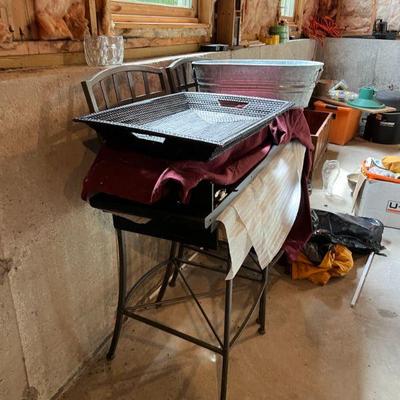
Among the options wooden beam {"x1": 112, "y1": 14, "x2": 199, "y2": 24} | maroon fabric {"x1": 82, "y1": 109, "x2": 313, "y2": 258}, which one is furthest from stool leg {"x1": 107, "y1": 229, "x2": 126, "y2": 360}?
wooden beam {"x1": 112, "y1": 14, "x2": 199, "y2": 24}

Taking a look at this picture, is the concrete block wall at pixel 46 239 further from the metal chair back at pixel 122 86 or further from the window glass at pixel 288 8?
the window glass at pixel 288 8

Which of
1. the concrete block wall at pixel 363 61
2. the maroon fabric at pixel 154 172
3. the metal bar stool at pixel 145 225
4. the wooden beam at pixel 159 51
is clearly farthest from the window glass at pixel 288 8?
the maroon fabric at pixel 154 172

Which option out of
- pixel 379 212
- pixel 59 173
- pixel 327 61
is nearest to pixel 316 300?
pixel 379 212

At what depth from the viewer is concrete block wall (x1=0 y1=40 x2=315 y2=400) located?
1.05 metres

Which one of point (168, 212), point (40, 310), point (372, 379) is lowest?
point (372, 379)

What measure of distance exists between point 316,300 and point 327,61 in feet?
15.1

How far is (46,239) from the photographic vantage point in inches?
47.1

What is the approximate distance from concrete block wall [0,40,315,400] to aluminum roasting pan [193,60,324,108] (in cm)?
57

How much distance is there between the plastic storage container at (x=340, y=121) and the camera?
417 cm

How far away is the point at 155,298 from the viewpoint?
1930 millimetres

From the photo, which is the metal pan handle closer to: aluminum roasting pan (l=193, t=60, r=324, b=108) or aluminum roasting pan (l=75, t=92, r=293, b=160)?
aluminum roasting pan (l=75, t=92, r=293, b=160)

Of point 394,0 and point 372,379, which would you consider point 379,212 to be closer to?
point 372,379

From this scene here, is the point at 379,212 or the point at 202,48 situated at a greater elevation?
the point at 202,48

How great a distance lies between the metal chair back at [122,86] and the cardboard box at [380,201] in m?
1.70
